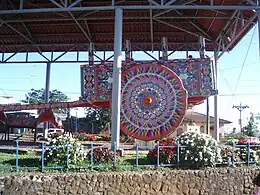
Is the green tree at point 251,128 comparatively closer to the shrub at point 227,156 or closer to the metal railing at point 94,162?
the shrub at point 227,156

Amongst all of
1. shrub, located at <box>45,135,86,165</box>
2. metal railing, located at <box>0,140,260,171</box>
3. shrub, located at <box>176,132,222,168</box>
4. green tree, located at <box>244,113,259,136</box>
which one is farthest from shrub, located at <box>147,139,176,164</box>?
green tree, located at <box>244,113,259,136</box>

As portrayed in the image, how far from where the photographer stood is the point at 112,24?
58.8 feet

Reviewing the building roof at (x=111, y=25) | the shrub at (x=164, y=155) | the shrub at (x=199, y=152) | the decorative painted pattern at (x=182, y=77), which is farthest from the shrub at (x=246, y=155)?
the building roof at (x=111, y=25)

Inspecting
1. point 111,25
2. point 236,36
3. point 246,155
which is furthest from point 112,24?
point 246,155

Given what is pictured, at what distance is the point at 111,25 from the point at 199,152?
9567 mm

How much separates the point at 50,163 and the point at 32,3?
8.25 meters

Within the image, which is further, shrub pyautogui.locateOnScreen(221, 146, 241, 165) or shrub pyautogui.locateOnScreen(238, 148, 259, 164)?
shrub pyautogui.locateOnScreen(238, 148, 259, 164)

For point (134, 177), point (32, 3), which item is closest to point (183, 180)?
point (134, 177)

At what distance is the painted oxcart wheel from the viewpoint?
1328 cm

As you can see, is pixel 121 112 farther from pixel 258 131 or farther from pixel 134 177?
pixel 258 131

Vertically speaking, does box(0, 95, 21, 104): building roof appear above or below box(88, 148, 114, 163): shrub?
above

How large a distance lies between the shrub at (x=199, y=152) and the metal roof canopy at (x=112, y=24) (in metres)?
4.96

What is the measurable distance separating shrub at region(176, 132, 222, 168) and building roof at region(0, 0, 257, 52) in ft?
16.4

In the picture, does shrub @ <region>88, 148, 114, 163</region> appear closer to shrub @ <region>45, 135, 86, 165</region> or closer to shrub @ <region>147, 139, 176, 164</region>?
shrub @ <region>45, 135, 86, 165</region>
